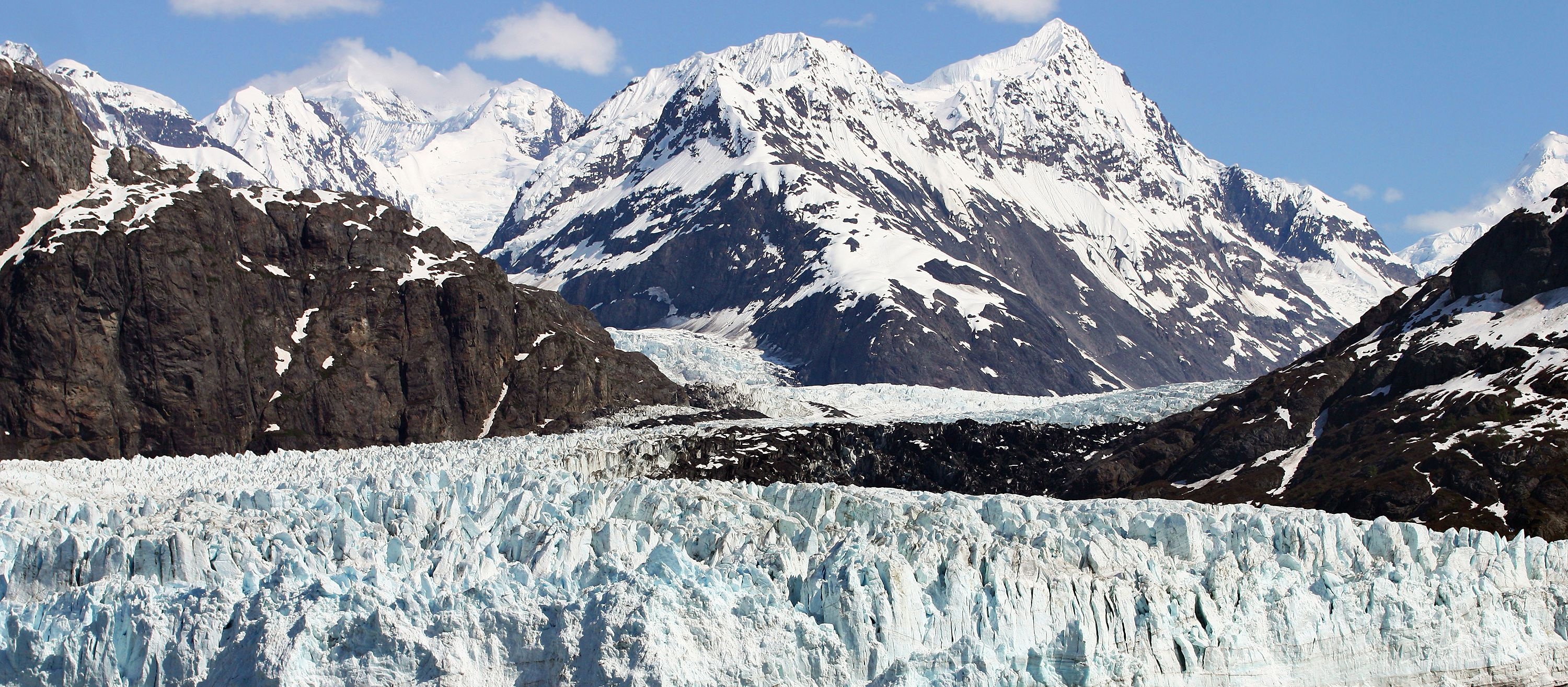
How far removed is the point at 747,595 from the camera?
9919cm

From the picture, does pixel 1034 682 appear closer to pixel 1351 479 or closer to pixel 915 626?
pixel 915 626

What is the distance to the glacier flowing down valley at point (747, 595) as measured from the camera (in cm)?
9375

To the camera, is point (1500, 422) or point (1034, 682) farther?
point (1500, 422)

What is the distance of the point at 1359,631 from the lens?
351ft

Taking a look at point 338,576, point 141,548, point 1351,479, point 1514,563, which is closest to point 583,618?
point 338,576

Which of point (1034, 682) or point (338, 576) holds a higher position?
point (338, 576)

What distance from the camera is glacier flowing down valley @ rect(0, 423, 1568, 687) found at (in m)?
93.8

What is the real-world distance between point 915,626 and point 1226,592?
21.8 m

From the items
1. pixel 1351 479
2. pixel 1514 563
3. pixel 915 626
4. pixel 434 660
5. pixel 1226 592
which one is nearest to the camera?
pixel 434 660

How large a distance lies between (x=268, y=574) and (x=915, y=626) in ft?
133

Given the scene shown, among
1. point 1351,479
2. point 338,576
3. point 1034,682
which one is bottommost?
point 1034,682

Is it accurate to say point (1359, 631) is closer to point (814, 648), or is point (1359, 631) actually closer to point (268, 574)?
point (814, 648)

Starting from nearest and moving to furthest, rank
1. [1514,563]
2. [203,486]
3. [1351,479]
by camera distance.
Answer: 1. [1514,563]
2. [203,486]
3. [1351,479]

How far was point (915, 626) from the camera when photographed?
99562 mm
